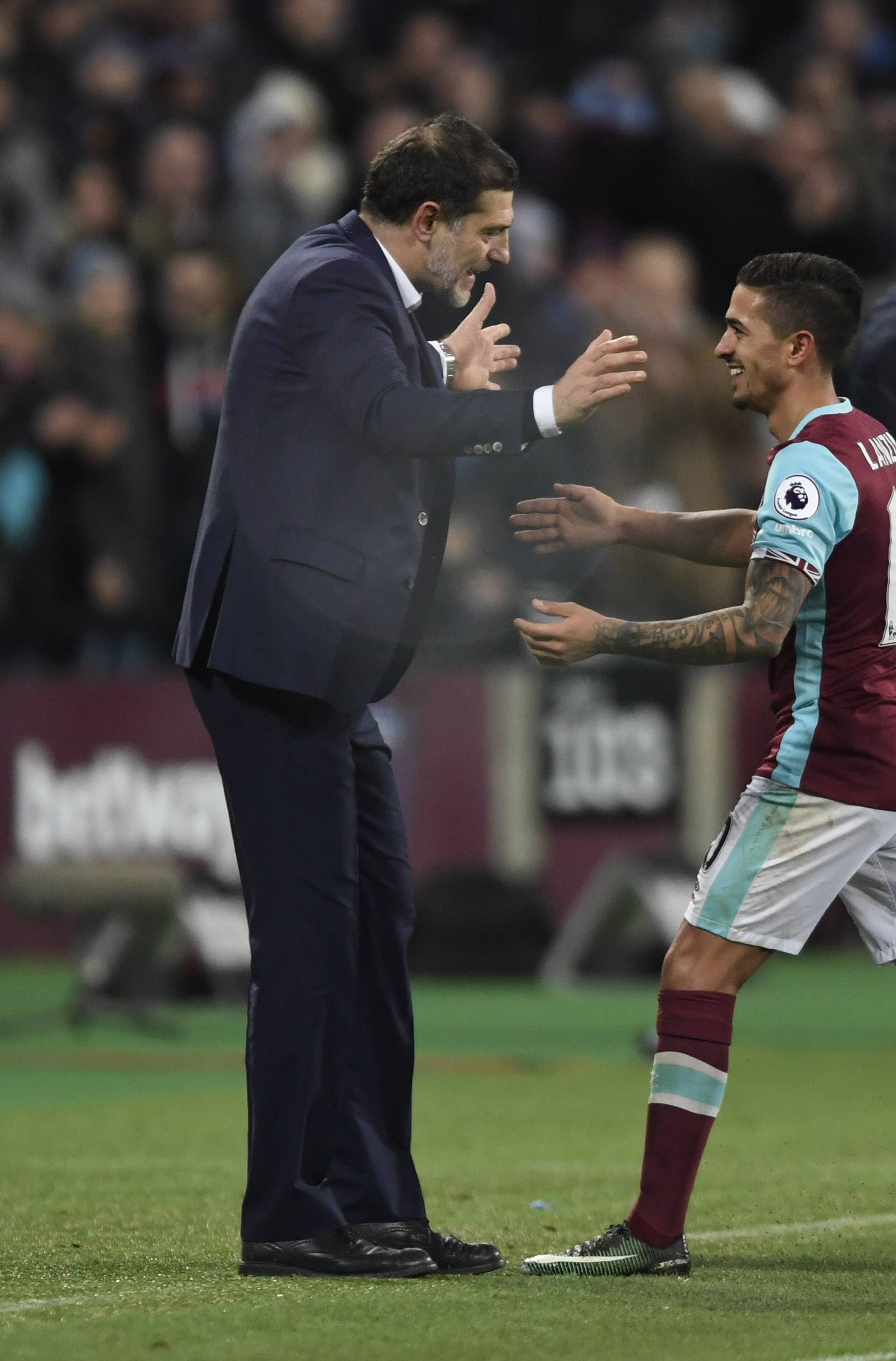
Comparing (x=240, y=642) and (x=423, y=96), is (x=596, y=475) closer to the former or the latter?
(x=423, y=96)

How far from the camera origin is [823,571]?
4.82 m

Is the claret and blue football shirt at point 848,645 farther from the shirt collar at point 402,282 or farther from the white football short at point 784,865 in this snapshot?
the shirt collar at point 402,282

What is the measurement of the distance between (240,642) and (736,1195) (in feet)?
7.29

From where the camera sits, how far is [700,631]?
468cm

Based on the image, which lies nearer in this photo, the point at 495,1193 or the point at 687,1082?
the point at 687,1082

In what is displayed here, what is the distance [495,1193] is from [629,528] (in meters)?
1.97

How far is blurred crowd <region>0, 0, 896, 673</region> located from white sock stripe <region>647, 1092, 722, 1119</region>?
5.68 meters

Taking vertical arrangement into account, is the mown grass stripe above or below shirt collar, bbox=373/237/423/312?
below

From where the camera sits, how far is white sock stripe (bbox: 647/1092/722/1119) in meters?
4.87

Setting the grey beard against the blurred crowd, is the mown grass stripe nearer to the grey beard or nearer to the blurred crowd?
the grey beard

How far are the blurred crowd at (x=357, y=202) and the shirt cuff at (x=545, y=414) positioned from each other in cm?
578

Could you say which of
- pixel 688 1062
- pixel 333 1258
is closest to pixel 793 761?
pixel 688 1062

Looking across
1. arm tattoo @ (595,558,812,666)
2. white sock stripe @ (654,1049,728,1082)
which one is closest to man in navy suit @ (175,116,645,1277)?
arm tattoo @ (595,558,812,666)

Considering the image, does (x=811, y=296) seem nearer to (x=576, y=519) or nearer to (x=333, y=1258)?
(x=576, y=519)
